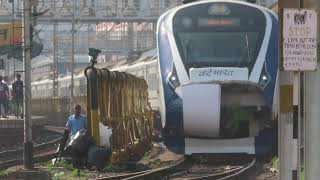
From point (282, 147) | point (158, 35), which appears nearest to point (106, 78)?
point (158, 35)

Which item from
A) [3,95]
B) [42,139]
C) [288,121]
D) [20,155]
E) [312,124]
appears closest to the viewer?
[312,124]

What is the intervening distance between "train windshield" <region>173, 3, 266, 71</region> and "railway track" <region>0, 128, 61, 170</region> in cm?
466

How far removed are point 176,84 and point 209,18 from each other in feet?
5.64

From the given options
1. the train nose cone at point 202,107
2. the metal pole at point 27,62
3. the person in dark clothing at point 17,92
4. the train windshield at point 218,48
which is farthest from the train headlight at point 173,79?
the person in dark clothing at point 17,92

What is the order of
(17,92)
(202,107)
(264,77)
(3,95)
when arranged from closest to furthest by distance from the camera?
(202,107) < (264,77) < (17,92) < (3,95)

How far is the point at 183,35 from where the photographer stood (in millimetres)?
13594

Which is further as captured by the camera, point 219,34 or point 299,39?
point 219,34

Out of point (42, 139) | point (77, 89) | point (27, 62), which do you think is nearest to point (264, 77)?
point (27, 62)

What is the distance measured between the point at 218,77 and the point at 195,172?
182 centimetres

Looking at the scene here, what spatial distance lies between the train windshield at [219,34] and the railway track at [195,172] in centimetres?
196

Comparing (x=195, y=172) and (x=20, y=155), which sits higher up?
(x=195, y=172)

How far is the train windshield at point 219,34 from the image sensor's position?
13.2m

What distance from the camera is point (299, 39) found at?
616 centimetres

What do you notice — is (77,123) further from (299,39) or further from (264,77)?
(299,39)
